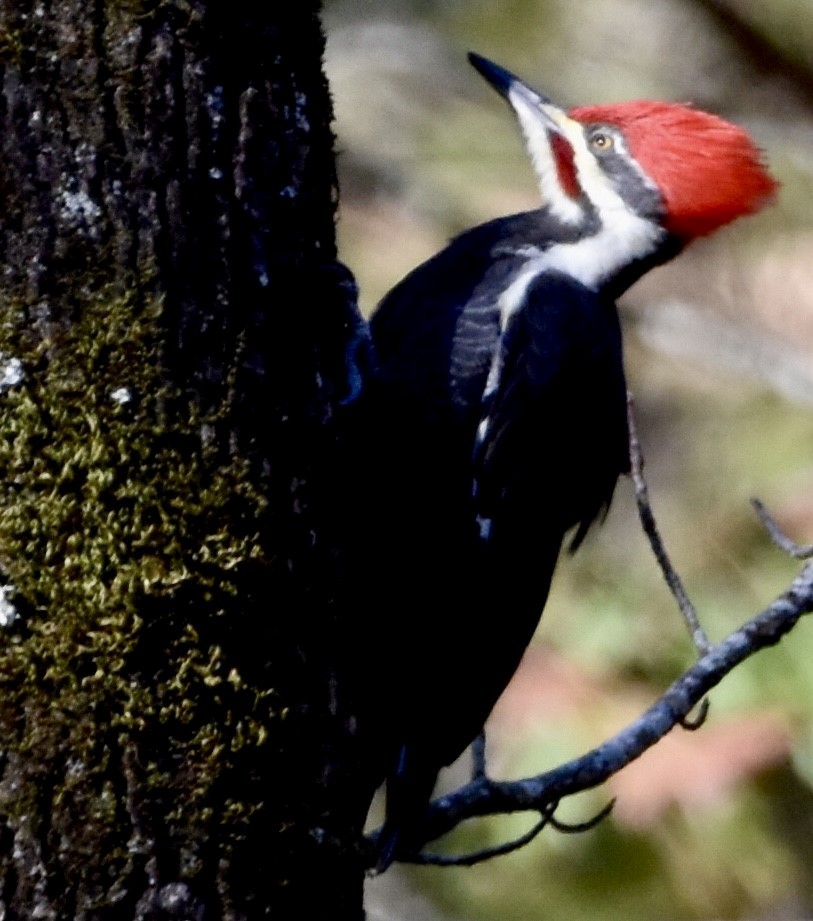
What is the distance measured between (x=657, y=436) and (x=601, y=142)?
2879mm

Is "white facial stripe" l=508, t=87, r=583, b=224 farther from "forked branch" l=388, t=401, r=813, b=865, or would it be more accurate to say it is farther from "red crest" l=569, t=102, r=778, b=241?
"forked branch" l=388, t=401, r=813, b=865

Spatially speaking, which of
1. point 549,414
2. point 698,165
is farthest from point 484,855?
point 698,165

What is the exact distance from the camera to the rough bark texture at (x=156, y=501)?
1.89m

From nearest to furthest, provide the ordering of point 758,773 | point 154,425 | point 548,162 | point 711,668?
point 154,425, point 711,668, point 548,162, point 758,773

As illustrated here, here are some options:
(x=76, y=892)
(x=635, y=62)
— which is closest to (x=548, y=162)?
(x=76, y=892)

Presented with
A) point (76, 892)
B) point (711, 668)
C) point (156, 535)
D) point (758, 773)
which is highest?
point (156, 535)

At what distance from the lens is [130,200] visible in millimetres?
1972

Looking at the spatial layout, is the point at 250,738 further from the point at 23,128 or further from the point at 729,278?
the point at 729,278

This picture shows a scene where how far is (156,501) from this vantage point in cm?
197

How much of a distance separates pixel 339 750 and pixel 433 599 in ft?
3.45

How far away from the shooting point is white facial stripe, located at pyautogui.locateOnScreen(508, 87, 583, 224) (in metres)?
3.68

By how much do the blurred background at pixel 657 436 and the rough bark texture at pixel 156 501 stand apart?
2.21m

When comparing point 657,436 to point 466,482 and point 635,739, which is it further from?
point 635,739

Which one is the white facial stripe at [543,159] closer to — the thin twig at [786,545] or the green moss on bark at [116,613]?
the thin twig at [786,545]
